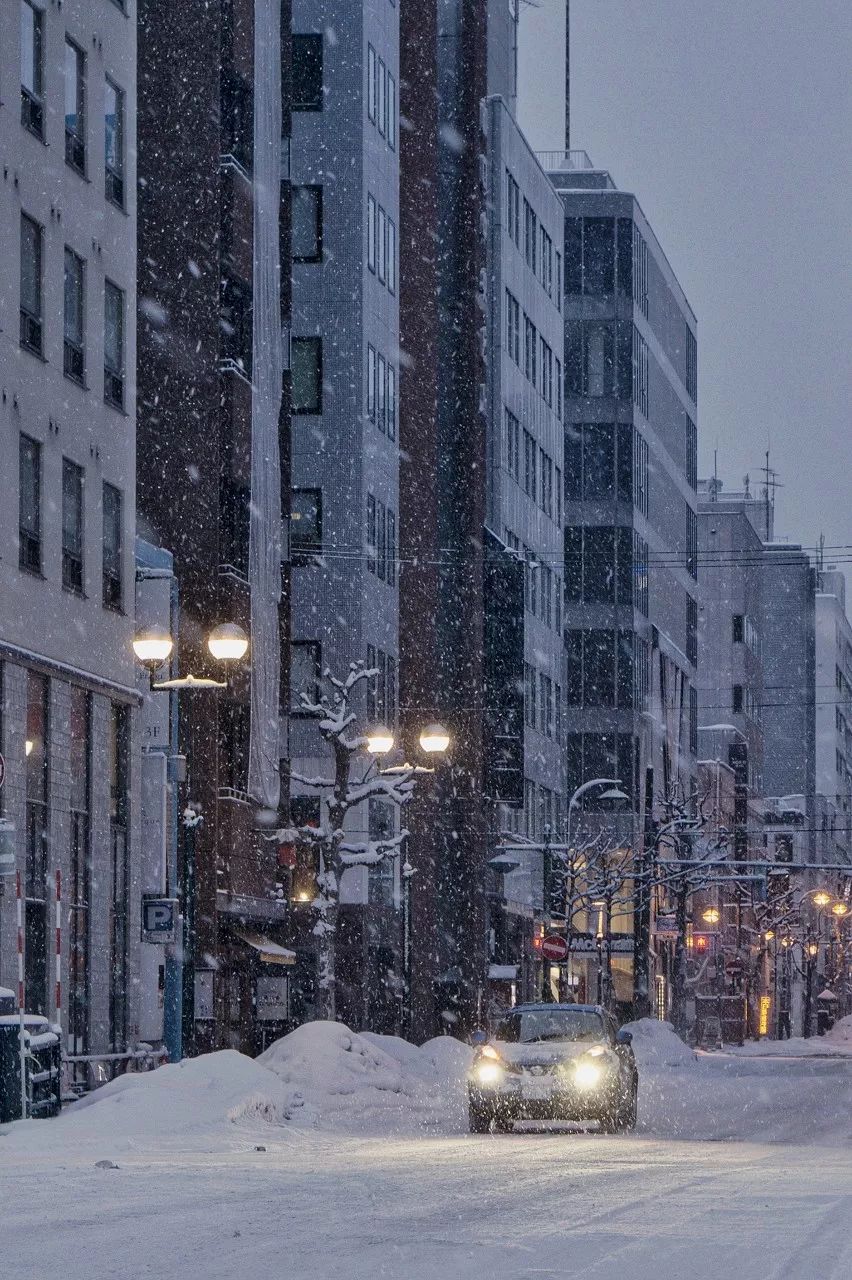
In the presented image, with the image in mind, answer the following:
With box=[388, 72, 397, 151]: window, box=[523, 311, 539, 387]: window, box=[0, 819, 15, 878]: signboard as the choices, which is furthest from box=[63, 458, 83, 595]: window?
box=[523, 311, 539, 387]: window

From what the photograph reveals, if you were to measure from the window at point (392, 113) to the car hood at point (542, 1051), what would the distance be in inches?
1521

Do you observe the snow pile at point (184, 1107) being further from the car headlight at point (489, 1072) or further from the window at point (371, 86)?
the window at point (371, 86)

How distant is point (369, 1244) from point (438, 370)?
5645 centimetres

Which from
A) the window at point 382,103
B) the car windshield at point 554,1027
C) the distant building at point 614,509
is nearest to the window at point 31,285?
the car windshield at point 554,1027

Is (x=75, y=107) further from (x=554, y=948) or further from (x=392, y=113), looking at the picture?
(x=554, y=948)

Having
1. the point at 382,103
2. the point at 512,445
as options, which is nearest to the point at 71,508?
the point at 382,103

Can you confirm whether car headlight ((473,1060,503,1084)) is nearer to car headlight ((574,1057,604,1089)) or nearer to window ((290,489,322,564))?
car headlight ((574,1057,604,1089))

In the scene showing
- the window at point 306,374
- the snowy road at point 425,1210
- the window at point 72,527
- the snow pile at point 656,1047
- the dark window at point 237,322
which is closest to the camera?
the snowy road at point 425,1210

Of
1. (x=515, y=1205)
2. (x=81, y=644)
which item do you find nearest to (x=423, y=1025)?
(x=81, y=644)

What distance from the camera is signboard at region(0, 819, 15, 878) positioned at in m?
24.7

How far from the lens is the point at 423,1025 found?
6550 cm

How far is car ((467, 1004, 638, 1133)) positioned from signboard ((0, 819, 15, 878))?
6.05 metres

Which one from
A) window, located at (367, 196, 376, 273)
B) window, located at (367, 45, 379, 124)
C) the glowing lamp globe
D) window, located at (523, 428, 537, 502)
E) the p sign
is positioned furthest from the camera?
window, located at (523, 428, 537, 502)

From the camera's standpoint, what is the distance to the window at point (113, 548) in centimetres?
3759
